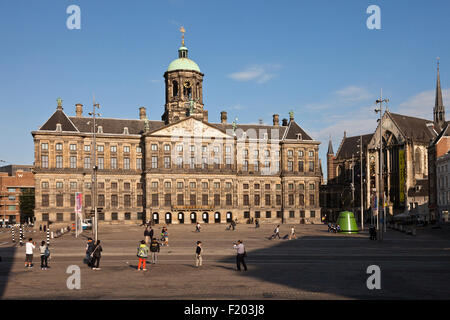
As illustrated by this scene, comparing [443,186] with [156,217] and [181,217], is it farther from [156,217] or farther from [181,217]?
Answer: [156,217]

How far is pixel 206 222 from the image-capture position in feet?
309

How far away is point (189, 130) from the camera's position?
307 ft

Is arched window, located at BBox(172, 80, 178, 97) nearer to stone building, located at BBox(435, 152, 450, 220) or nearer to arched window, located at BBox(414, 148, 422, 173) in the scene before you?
stone building, located at BBox(435, 152, 450, 220)

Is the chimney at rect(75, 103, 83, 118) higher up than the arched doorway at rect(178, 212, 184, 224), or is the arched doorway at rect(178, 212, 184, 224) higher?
Result: the chimney at rect(75, 103, 83, 118)

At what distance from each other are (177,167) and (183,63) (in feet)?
66.9

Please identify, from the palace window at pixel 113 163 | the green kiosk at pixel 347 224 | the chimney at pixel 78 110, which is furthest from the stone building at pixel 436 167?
the chimney at pixel 78 110

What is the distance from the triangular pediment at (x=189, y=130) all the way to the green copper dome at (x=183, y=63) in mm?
11083

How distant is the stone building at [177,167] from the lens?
293 feet

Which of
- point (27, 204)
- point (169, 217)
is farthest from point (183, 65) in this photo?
point (27, 204)

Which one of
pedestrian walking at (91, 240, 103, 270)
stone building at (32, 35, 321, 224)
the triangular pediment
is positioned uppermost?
the triangular pediment

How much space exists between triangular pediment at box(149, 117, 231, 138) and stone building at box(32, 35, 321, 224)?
183 mm

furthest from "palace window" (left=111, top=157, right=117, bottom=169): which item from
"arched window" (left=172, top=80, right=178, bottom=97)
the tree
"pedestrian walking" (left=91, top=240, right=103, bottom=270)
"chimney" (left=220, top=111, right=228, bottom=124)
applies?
"pedestrian walking" (left=91, top=240, right=103, bottom=270)

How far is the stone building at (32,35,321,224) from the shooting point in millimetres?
89438
